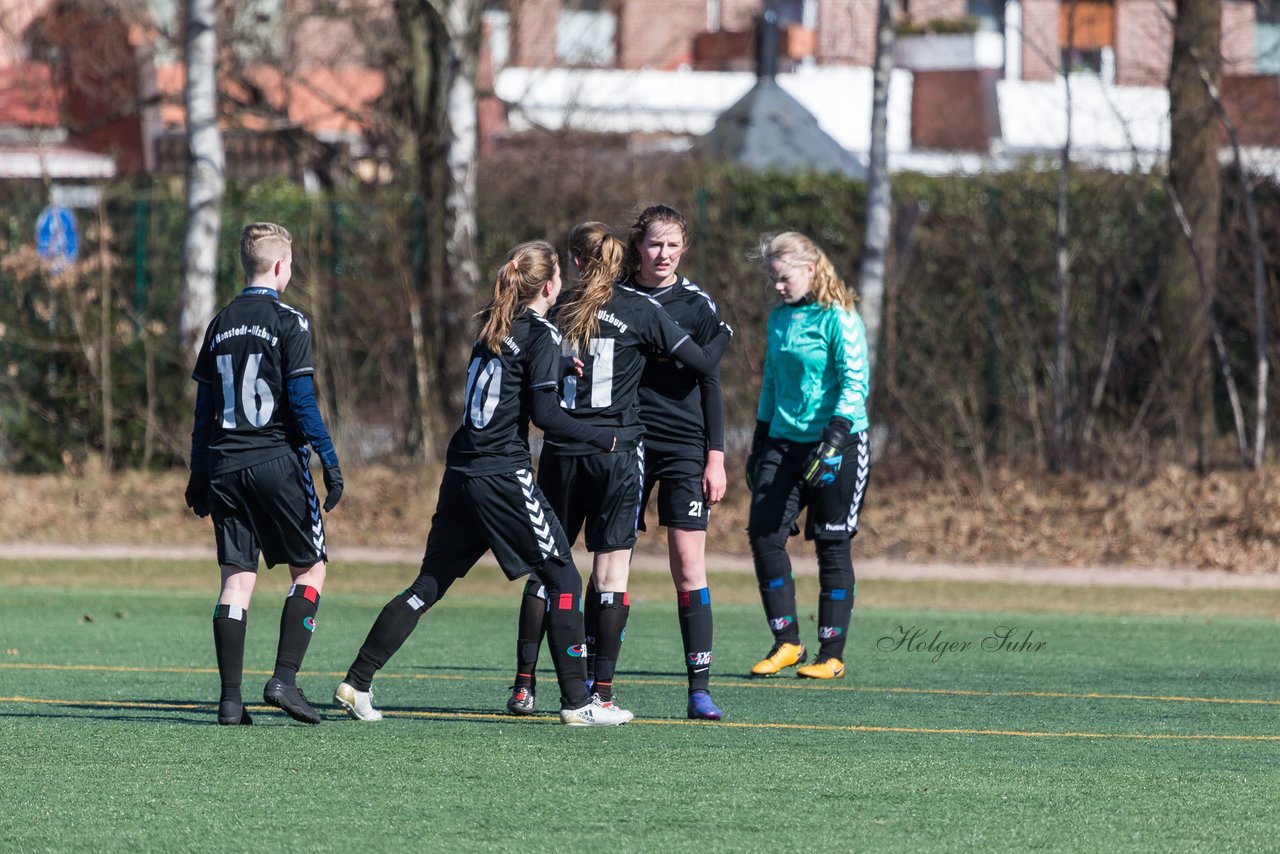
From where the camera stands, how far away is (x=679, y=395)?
7.65 meters

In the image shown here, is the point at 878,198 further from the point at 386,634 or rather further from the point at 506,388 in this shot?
the point at 386,634

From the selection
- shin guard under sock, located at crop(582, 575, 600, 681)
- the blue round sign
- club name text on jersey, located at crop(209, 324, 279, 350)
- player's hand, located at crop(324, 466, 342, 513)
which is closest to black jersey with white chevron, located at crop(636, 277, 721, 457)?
shin guard under sock, located at crop(582, 575, 600, 681)

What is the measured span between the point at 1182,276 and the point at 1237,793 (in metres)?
11.0

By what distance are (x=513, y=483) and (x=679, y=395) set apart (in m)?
1.01

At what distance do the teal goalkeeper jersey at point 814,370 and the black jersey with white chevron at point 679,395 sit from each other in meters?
1.07

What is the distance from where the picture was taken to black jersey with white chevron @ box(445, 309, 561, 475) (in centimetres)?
694

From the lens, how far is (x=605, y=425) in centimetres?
723

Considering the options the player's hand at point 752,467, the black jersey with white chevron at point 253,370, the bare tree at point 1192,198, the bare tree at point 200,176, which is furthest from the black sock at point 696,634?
the bare tree at point 200,176

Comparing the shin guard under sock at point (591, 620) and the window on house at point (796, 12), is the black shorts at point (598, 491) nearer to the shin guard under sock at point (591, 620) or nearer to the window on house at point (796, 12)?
the shin guard under sock at point (591, 620)

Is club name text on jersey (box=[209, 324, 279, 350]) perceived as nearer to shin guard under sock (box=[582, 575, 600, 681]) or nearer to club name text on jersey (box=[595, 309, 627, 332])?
club name text on jersey (box=[595, 309, 627, 332])

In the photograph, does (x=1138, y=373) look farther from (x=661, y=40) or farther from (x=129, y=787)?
(x=661, y=40)

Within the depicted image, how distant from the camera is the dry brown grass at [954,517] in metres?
14.1

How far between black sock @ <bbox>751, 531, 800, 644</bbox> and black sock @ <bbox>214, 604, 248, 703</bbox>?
2.66 m

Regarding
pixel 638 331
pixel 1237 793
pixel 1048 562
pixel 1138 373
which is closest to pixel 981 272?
pixel 1138 373
